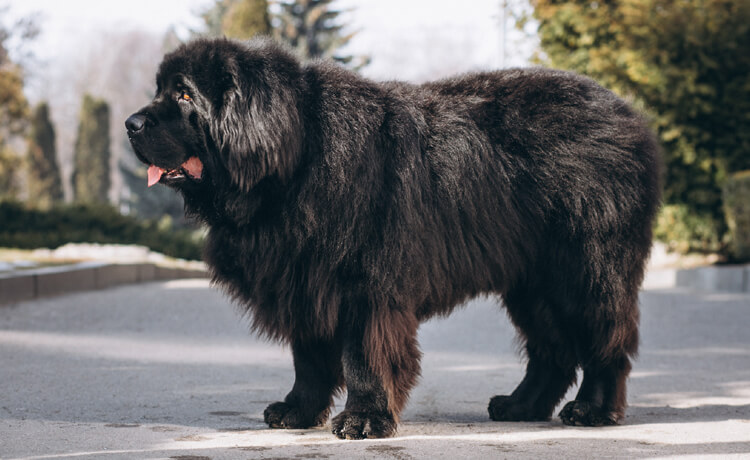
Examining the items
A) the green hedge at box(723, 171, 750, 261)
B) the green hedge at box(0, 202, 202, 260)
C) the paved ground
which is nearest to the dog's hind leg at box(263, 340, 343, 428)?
the paved ground

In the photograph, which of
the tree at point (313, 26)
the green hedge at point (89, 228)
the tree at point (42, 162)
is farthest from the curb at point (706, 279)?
the tree at point (42, 162)

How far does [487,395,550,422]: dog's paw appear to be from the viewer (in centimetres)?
445

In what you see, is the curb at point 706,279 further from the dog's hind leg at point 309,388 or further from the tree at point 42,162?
the tree at point 42,162

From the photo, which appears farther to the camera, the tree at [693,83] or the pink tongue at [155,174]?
the tree at [693,83]

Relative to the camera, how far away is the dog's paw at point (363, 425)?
368cm

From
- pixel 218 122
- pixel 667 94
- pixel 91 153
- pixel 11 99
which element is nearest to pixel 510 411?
pixel 218 122

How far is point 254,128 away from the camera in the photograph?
12.3ft

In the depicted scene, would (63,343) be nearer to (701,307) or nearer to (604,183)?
(604,183)

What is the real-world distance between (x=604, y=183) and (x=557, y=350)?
2.99 ft

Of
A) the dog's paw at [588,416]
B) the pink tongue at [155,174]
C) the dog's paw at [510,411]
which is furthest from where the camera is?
the dog's paw at [510,411]

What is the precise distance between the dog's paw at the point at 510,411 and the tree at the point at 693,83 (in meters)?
10.7

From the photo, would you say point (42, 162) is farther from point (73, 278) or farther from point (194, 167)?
point (194, 167)

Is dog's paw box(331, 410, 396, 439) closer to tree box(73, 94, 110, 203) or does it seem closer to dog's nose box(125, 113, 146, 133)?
dog's nose box(125, 113, 146, 133)

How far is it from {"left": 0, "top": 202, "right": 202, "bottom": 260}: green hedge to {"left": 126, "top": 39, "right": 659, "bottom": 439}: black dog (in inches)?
494
